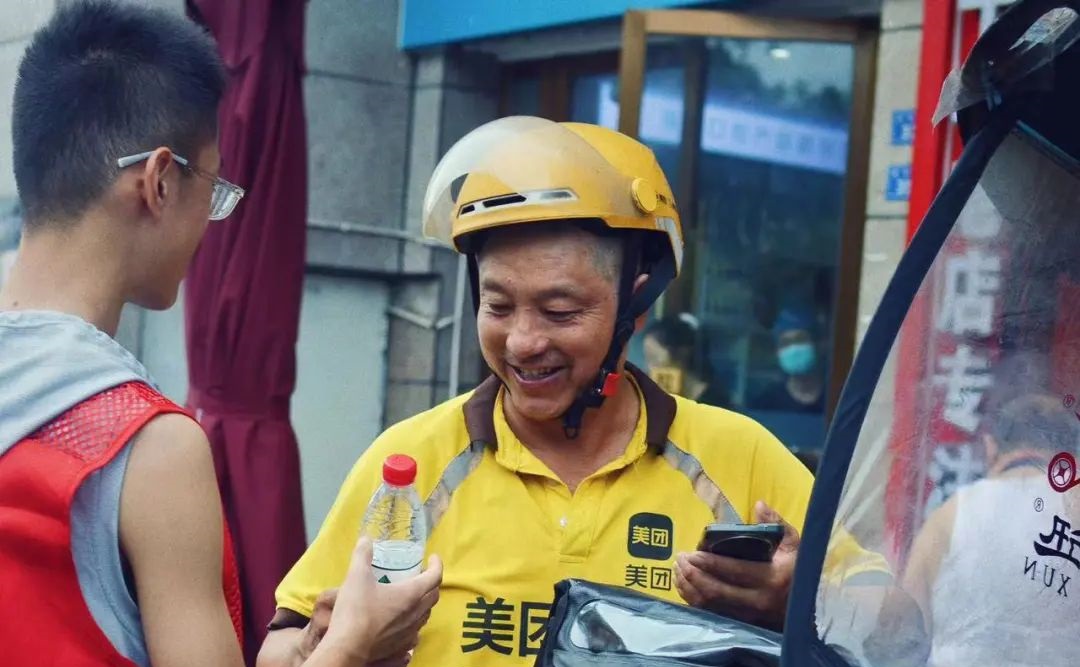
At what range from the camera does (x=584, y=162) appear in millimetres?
2438

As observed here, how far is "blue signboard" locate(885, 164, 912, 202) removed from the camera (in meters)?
4.91

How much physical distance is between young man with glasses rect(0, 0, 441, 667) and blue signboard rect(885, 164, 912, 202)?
3415mm

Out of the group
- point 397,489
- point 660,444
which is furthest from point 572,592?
point 660,444

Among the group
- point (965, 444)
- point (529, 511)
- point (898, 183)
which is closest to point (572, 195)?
point (529, 511)

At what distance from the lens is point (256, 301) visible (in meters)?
4.18

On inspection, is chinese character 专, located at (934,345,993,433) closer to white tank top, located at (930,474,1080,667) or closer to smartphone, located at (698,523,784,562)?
white tank top, located at (930,474,1080,667)

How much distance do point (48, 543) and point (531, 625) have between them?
3.09 ft

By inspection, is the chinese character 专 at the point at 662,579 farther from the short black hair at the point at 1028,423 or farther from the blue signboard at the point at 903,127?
the blue signboard at the point at 903,127

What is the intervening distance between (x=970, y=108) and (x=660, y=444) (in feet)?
3.40

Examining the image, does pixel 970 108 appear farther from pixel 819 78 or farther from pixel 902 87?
pixel 819 78

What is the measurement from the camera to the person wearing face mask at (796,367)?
588cm

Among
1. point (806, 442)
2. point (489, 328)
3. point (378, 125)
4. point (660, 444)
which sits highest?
point (378, 125)

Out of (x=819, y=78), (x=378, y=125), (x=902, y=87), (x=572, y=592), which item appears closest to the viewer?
(x=572, y=592)

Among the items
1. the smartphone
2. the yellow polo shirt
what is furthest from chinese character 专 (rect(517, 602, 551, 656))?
the smartphone
